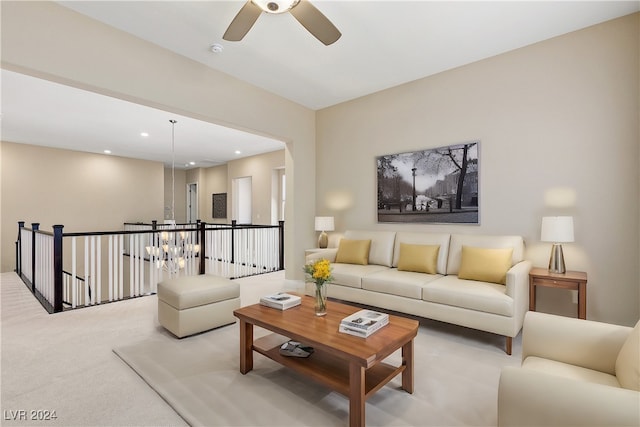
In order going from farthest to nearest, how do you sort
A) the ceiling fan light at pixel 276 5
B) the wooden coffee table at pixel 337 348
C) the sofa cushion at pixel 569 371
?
the ceiling fan light at pixel 276 5, the wooden coffee table at pixel 337 348, the sofa cushion at pixel 569 371

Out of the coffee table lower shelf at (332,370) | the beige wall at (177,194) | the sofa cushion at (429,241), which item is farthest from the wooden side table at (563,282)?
the beige wall at (177,194)

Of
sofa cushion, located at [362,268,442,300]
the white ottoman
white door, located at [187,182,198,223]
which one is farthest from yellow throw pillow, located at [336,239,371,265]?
white door, located at [187,182,198,223]

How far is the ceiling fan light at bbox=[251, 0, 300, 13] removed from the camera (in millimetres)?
2133

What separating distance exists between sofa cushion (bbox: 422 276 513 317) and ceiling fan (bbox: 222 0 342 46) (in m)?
2.44

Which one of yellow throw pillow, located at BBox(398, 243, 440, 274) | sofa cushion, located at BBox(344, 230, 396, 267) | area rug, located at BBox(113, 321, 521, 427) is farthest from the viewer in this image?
sofa cushion, located at BBox(344, 230, 396, 267)

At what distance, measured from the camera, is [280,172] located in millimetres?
8008

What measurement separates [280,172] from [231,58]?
456cm

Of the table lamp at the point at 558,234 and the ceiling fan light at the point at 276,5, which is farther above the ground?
the ceiling fan light at the point at 276,5

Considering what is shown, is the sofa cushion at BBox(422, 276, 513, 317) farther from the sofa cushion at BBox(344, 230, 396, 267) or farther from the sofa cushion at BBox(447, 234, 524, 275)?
the sofa cushion at BBox(344, 230, 396, 267)

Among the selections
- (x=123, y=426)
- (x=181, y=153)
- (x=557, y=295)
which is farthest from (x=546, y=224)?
(x=181, y=153)

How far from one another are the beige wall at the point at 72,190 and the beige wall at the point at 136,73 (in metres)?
6.07

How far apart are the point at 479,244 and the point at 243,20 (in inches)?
123

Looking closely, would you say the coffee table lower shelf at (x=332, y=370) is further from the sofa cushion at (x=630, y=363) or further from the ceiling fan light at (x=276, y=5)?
the ceiling fan light at (x=276, y=5)

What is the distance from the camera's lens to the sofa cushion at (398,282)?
123 inches
